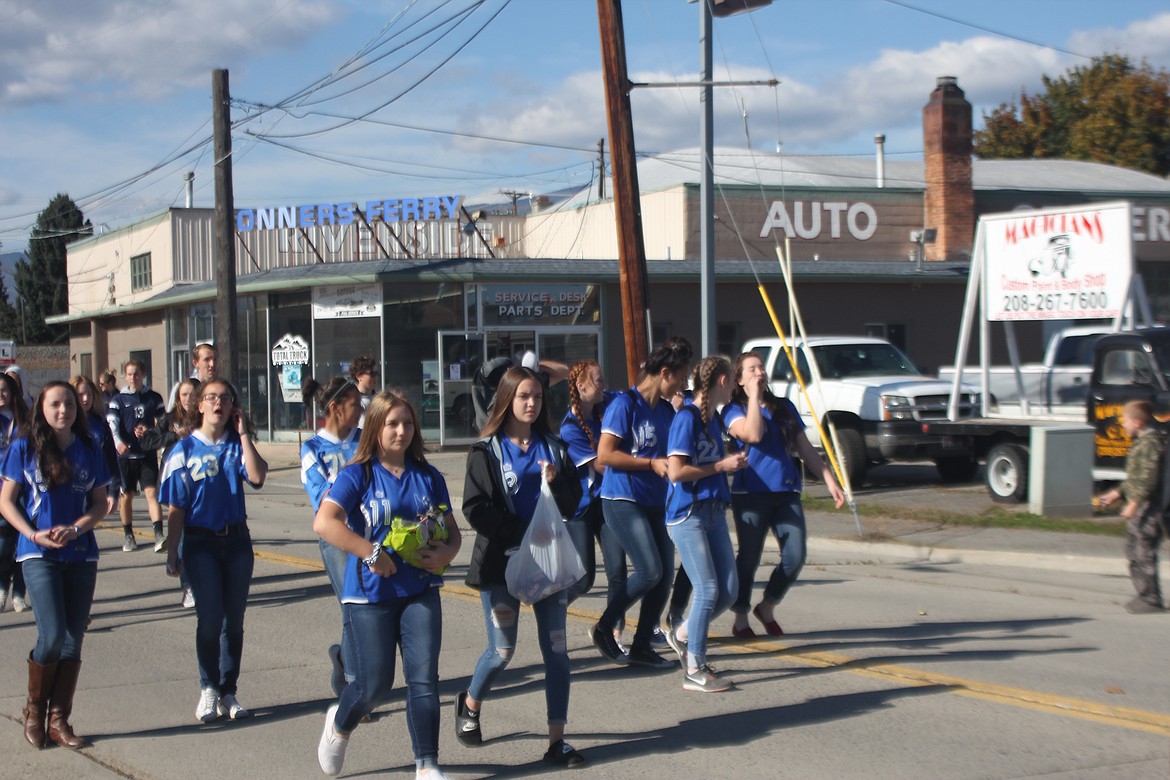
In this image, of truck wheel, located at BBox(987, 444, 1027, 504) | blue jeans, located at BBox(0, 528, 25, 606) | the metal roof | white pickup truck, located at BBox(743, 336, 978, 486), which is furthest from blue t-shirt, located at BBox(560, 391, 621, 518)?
the metal roof

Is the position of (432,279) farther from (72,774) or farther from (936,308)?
(72,774)

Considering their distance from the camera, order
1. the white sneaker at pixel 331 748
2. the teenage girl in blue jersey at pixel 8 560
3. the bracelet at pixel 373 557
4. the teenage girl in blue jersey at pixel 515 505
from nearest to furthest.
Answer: the bracelet at pixel 373 557
the white sneaker at pixel 331 748
the teenage girl in blue jersey at pixel 515 505
the teenage girl in blue jersey at pixel 8 560

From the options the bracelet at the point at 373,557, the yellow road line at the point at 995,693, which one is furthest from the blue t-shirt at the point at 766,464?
the bracelet at the point at 373,557

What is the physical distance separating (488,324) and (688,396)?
61.1 feet

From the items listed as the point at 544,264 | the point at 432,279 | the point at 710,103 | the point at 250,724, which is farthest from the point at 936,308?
the point at 250,724

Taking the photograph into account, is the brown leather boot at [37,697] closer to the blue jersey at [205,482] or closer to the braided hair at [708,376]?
the blue jersey at [205,482]

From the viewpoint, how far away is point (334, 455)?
7.10 m

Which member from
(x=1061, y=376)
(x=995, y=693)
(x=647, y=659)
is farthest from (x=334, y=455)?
(x=1061, y=376)

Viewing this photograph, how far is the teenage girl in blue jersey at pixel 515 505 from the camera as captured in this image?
5570 mm

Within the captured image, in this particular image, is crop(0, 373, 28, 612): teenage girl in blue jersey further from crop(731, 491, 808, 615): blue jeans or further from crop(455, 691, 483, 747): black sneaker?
crop(731, 491, 808, 615): blue jeans

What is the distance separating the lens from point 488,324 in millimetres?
→ 26125

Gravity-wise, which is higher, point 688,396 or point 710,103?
point 710,103

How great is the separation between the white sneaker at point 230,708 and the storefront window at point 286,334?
70.4 ft

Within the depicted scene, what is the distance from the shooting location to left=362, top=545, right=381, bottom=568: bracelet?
496 centimetres
